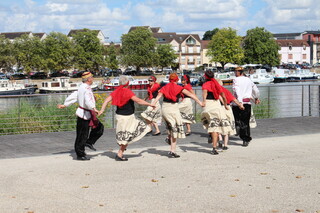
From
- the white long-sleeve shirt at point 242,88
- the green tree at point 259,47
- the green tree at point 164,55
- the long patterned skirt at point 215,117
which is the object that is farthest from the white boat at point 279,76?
the long patterned skirt at point 215,117

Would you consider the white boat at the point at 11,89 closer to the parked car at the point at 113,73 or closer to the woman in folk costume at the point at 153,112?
the parked car at the point at 113,73

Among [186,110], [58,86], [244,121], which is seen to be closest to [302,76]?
[58,86]

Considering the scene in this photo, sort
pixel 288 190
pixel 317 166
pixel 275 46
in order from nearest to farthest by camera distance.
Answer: pixel 288 190 → pixel 317 166 → pixel 275 46

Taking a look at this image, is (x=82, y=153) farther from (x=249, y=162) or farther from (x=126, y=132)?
(x=249, y=162)

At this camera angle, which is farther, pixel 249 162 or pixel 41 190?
pixel 249 162

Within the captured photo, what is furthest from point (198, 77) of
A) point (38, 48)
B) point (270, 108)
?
point (270, 108)

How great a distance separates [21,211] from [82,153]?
13.1 ft

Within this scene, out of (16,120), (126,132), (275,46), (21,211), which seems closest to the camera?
(21,211)

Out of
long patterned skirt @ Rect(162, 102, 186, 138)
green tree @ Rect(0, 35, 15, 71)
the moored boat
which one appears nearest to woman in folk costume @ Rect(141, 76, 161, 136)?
long patterned skirt @ Rect(162, 102, 186, 138)

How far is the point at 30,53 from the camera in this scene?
8781 cm

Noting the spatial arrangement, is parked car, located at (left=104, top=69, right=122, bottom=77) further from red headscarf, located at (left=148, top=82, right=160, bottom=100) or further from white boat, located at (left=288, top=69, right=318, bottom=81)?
red headscarf, located at (left=148, top=82, right=160, bottom=100)

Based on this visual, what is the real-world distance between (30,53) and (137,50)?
1903 cm

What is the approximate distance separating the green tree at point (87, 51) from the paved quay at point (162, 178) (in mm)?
76523

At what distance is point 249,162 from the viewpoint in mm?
10062
